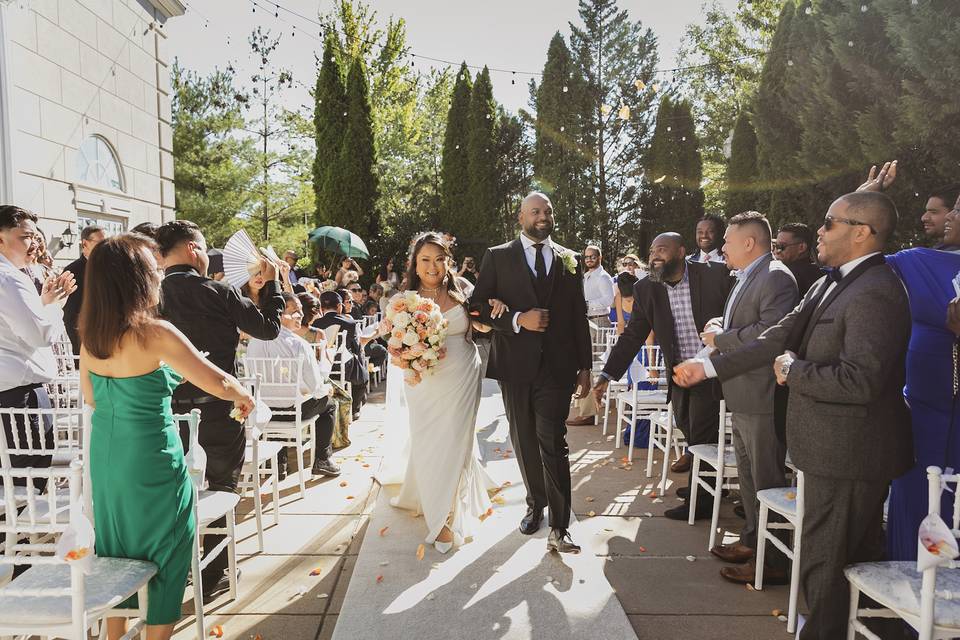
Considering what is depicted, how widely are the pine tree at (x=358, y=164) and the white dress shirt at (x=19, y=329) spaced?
1742 cm

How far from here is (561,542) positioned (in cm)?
419

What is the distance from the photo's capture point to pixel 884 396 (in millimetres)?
2729

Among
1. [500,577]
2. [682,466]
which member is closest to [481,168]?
[682,466]

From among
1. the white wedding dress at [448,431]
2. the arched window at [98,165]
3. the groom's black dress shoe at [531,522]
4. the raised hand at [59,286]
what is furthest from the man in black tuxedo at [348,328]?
the arched window at [98,165]

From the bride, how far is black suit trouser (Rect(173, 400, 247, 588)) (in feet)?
4.13

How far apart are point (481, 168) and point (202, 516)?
22691 millimetres

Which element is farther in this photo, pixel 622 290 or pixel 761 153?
pixel 761 153

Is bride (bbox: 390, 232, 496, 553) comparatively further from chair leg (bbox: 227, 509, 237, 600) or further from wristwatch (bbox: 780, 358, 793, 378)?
wristwatch (bbox: 780, 358, 793, 378)

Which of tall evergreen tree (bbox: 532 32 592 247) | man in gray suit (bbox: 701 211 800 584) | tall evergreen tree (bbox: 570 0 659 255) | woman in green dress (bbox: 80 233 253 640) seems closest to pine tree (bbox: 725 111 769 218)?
tall evergreen tree (bbox: 570 0 659 255)

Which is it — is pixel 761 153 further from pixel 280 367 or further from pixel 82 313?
pixel 82 313

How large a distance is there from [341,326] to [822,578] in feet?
19.6

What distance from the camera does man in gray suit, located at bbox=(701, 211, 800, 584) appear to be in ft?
12.3

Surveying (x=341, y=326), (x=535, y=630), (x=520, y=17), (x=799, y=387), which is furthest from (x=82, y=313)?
(x=520, y=17)

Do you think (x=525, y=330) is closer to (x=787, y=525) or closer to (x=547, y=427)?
(x=547, y=427)
